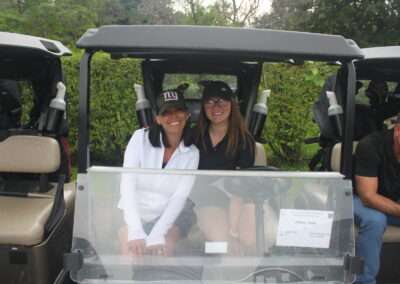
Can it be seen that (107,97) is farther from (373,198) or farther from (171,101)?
(373,198)

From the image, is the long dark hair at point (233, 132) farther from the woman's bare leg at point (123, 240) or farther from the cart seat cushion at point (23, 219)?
the cart seat cushion at point (23, 219)

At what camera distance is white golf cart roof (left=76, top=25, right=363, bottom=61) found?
1.50 m

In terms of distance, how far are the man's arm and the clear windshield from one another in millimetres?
966

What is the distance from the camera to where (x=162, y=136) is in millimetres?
2168

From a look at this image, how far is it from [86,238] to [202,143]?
1008 millimetres

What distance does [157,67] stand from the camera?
321 centimetres

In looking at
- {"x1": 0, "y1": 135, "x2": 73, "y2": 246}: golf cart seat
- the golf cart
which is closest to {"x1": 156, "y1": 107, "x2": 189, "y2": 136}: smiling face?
the golf cart

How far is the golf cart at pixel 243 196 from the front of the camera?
4.99ft

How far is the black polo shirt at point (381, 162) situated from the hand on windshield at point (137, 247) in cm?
160

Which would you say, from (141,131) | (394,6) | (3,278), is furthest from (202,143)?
(394,6)

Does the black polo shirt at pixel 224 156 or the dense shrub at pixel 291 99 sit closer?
the black polo shirt at pixel 224 156

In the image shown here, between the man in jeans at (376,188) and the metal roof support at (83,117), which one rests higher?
the metal roof support at (83,117)

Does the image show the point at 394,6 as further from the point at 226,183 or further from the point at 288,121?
the point at 226,183

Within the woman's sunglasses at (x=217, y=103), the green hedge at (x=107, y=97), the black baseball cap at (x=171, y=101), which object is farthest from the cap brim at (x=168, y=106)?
the green hedge at (x=107, y=97)
